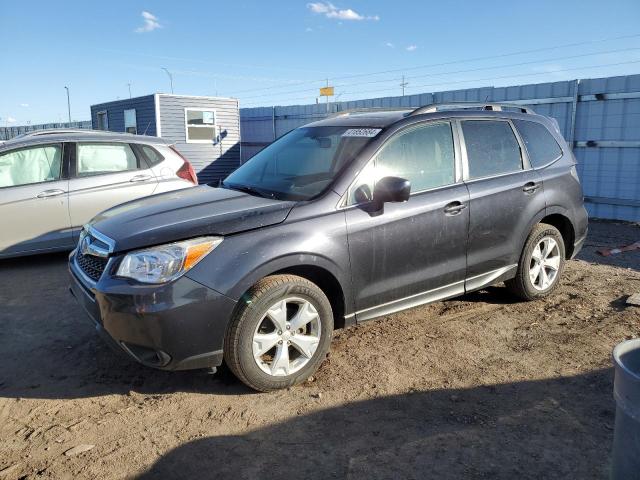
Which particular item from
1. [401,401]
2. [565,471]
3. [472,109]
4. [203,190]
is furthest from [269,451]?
[472,109]

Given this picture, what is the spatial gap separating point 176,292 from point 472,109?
3.25 m

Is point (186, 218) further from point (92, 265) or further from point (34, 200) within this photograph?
point (34, 200)

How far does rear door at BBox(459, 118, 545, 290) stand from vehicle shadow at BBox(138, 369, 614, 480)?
1.32 metres

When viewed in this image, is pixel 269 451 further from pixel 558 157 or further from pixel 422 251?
pixel 558 157

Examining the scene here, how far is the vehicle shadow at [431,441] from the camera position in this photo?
271 cm

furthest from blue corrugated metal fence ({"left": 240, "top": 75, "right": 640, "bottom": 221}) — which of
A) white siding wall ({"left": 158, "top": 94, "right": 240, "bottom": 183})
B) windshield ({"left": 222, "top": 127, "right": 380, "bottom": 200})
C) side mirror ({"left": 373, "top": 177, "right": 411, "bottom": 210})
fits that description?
white siding wall ({"left": 158, "top": 94, "right": 240, "bottom": 183})

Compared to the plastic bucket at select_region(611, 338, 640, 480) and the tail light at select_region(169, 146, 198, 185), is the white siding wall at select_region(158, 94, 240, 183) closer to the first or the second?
the tail light at select_region(169, 146, 198, 185)

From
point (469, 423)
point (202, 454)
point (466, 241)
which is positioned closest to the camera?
point (202, 454)

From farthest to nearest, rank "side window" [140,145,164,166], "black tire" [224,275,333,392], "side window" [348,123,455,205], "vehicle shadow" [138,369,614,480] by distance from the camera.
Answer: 1. "side window" [140,145,164,166]
2. "side window" [348,123,455,205]
3. "black tire" [224,275,333,392]
4. "vehicle shadow" [138,369,614,480]

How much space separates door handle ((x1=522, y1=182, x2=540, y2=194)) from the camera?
15.7 ft

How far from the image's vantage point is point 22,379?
3.77m

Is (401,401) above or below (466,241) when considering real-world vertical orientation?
below

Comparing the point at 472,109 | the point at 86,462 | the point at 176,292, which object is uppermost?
the point at 472,109

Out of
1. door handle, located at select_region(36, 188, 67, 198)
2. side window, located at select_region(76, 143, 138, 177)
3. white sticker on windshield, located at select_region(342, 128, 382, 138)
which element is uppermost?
white sticker on windshield, located at select_region(342, 128, 382, 138)
